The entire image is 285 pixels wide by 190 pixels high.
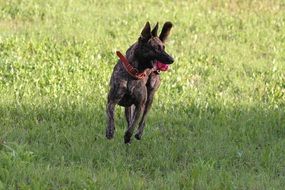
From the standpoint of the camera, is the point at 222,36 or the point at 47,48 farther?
the point at 222,36

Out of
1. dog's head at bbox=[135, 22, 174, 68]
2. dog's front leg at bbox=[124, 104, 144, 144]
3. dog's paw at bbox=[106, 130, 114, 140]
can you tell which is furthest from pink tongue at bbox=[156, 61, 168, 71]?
dog's paw at bbox=[106, 130, 114, 140]

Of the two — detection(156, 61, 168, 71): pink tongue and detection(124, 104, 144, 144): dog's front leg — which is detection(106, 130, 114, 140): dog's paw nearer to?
detection(124, 104, 144, 144): dog's front leg

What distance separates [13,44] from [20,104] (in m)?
3.32

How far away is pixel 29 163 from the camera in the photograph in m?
7.30

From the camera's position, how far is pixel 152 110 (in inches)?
392

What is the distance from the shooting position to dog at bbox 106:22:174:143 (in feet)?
26.1

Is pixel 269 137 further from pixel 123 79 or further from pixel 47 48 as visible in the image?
pixel 47 48

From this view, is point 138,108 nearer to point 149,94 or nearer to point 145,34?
point 149,94

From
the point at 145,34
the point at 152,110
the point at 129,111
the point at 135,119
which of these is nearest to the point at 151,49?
the point at 145,34

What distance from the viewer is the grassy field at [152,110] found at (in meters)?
7.42

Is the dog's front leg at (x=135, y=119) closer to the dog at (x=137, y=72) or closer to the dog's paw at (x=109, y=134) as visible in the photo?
the dog at (x=137, y=72)

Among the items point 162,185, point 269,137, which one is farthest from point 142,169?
point 269,137

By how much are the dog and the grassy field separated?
1.62 ft

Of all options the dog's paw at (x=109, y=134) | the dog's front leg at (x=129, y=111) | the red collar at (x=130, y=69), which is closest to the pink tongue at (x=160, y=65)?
the red collar at (x=130, y=69)
